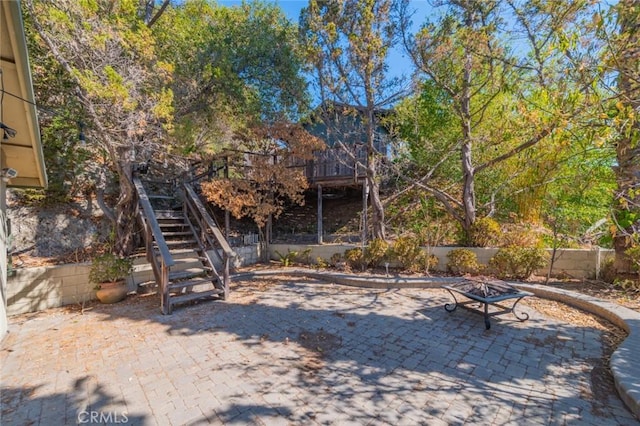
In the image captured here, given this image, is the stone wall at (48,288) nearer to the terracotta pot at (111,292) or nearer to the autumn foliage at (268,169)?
the terracotta pot at (111,292)

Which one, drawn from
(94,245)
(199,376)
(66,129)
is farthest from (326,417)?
(66,129)

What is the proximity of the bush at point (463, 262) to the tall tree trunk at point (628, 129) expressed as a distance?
2.43 meters

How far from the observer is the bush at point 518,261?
5.98 metres

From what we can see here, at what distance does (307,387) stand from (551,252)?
633 cm

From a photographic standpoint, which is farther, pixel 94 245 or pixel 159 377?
pixel 94 245

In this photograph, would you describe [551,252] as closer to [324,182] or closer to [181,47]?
[324,182]

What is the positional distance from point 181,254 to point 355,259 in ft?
14.4

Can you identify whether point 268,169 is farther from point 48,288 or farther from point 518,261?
point 518,261

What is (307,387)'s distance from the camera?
9.21 ft

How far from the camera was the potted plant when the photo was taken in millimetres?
5551

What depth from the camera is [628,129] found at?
7.76 ft

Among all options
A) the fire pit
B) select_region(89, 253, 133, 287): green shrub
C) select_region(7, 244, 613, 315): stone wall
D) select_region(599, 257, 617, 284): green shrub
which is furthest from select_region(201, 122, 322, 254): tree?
select_region(599, 257, 617, 284): green shrub

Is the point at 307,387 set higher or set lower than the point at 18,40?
lower

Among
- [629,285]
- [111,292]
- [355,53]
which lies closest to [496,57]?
[355,53]
